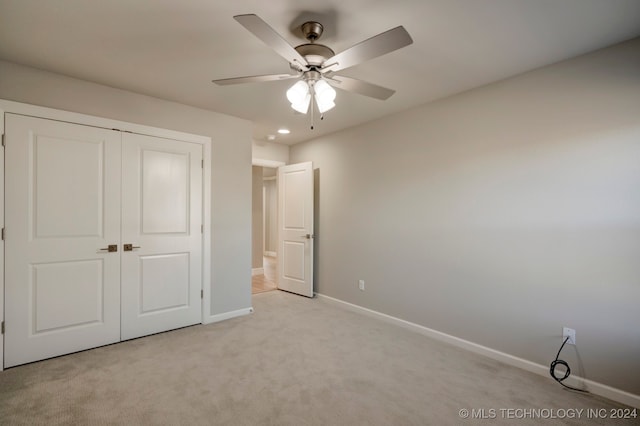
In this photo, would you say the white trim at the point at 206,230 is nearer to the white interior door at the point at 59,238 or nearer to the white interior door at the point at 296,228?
the white interior door at the point at 59,238

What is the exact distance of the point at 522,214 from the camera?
2543 mm

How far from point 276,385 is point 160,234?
6.52 ft

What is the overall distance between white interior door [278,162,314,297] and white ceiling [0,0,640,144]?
188 centimetres

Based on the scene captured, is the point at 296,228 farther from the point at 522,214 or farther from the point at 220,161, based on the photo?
the point at 522,214

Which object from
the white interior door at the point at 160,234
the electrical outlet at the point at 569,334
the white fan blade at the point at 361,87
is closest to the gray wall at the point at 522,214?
the electrical outlet at the point at 569,334

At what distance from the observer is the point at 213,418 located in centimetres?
184

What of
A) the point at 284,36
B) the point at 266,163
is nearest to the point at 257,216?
the point at 266,163

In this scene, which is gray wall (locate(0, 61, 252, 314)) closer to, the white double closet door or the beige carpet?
the white double closet door

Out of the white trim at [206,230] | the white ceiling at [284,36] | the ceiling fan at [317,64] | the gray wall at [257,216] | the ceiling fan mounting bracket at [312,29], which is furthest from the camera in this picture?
the gray wall at [257,216]

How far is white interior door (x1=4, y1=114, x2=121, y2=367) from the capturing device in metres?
2.43

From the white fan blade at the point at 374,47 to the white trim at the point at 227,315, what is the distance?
300 centimetres

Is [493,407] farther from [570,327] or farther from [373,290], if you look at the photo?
[373,290]

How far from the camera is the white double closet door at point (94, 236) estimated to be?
Answer: 246cm

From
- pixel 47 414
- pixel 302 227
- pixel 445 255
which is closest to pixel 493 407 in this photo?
pixel 445 255
